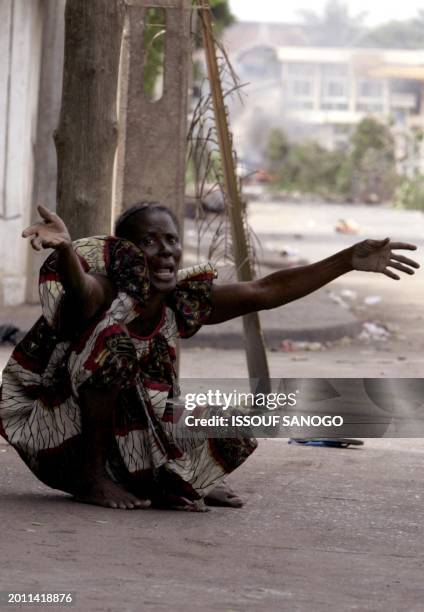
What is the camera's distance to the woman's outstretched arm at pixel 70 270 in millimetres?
4664

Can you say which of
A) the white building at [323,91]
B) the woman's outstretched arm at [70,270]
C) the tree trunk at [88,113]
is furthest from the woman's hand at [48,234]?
the white building at [323,91]

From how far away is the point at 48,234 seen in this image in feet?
15.4

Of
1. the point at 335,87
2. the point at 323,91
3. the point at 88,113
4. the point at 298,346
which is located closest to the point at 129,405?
the point at 88,113

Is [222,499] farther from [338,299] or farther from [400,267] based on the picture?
[338,299]

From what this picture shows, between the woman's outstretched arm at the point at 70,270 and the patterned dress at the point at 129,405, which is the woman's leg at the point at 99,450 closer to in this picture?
the patterned dress at the point at 129,405

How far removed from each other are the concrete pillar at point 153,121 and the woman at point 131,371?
7.25ft

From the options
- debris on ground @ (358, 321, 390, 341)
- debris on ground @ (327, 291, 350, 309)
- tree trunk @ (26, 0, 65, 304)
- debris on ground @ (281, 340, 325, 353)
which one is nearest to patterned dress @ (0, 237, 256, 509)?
debris on ground @ (281, 340, 325, 353)

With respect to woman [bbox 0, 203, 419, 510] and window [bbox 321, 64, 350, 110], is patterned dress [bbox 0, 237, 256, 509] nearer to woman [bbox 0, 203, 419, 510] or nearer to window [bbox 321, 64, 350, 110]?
woman [bbox 0, 203, 419, 510]


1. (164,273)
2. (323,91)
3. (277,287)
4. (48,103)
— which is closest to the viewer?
(164,273)

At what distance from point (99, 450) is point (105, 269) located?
2.07 ft

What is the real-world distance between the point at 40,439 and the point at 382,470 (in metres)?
1.78

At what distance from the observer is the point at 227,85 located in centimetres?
764

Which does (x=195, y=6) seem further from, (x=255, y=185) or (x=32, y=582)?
(x=255, y=185)

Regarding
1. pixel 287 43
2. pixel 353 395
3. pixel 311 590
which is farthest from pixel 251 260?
pixel 287 43
